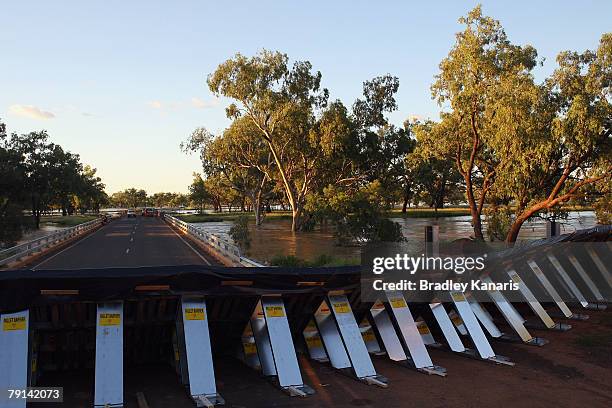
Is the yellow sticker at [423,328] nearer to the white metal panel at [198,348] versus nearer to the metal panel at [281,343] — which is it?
the metal panel at [281,343]

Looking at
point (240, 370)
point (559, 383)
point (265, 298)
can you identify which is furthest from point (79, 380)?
point (559, 383)

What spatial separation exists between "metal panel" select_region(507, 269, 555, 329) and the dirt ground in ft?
5.52

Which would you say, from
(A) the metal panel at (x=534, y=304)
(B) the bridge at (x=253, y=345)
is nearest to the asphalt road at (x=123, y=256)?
(A) the metal panel at (x=534, y=304)

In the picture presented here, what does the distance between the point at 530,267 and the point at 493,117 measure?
15050 millimetres

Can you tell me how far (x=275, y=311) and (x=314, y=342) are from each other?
4.91ft

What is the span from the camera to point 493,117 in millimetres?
26672

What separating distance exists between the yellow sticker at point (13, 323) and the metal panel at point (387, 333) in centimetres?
568

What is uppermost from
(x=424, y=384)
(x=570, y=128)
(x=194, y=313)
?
(x=570, y=128)

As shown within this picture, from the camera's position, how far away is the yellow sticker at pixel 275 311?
28.0 ft

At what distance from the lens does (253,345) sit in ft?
30.7

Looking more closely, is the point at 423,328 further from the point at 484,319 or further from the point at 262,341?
the point at 262,341

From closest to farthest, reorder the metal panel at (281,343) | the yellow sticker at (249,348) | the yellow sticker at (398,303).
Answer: the metal panel at (281,343) → the yellow sticker at (249,348) → the yellow sticker at (398,303)

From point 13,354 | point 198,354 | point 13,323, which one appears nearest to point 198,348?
point 198,354

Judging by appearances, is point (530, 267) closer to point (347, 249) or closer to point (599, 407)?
point (599, 407)
